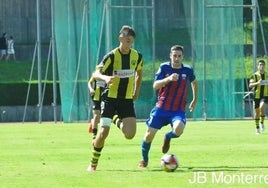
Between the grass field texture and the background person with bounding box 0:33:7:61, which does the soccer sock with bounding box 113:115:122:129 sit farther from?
the background person with bounding box 0:33:7:61

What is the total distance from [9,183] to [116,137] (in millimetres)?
13045

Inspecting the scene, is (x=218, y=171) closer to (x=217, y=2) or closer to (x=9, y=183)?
(x=9, y=183)

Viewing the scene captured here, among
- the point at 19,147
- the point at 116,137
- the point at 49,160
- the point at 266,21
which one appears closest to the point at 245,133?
the point at 116,137

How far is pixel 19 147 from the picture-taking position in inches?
902

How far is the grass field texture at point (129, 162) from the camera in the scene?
46.4 ft

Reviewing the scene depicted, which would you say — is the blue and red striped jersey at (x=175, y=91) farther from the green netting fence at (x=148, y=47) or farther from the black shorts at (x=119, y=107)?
the green netting fence at (x=148, y=47)

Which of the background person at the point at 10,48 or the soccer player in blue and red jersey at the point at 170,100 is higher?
the soccer player in blue and red jersey at the point at 170,100

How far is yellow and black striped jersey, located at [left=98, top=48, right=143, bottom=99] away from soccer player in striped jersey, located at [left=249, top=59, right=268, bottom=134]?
12621 millimetres

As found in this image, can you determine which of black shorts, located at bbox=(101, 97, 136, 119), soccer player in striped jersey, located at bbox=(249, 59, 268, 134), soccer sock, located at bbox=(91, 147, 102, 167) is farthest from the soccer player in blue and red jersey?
soccer player in striped jersey, located at bbox=(249, 59, 268, 134)

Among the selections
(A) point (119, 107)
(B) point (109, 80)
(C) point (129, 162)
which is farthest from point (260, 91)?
(B) point (109, 80)

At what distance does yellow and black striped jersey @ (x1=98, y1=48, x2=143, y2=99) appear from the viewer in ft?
53.7

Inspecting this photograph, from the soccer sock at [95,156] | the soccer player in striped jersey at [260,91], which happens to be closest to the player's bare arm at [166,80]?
the soccer sock at [95,156]

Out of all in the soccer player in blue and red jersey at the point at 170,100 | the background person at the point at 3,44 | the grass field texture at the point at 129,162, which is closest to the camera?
the grass field texture at the point at 129,162

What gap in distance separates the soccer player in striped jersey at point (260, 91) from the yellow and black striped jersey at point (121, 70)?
1262cm
